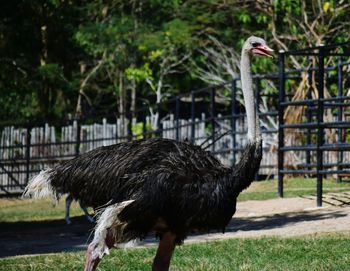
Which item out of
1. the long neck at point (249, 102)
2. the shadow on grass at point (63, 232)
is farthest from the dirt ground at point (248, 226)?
the long neck at point (249, 102)

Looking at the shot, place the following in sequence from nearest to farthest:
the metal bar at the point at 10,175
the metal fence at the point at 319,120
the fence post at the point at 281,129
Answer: the metal fence at the point at 319,120, the fence post at the point at 281,129, the metal bar at the point at 10,175

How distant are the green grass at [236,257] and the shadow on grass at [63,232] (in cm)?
119

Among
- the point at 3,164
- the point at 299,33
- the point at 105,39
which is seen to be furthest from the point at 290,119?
→ the point at 105,39

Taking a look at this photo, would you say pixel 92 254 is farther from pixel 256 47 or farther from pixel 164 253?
pixel 256 47

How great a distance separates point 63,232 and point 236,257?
4306 mm

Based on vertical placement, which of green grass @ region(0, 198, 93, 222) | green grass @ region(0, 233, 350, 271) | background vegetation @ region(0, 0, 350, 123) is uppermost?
background vegetation @ region(0, 0, 350, 123)

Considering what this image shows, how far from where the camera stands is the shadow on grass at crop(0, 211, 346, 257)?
10250mm

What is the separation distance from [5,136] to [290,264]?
657 inches

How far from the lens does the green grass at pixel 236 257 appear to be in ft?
24.8

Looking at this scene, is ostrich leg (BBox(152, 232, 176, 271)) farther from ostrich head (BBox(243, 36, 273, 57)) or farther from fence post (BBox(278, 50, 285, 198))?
fence post (BBox(278, 50, 285, 198))

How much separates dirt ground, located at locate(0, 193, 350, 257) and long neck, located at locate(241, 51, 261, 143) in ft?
8.90

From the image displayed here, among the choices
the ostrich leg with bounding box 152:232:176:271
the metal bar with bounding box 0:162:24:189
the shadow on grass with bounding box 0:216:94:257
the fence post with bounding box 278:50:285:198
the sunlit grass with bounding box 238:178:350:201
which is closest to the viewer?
the ostrich leg with bounding box 152:232:176:271

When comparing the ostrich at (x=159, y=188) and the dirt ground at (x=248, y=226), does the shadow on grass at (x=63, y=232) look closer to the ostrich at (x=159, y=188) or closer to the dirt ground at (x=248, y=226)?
the dirt ground at (x=248, y=226)

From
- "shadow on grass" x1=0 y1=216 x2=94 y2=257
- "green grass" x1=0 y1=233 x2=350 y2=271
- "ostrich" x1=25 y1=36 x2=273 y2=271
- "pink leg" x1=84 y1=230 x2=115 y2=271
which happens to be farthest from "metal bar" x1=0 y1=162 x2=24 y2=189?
"pink leg" x1=84 y1=230 x2=115 y2=271
